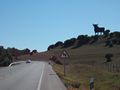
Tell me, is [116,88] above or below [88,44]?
below

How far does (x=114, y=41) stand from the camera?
137 metres

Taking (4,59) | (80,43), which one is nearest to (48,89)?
(4,59)

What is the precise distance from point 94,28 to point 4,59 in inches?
3083

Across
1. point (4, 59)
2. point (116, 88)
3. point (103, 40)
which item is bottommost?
point (116, 88)

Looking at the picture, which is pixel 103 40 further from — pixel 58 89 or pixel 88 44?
pixel 58 89

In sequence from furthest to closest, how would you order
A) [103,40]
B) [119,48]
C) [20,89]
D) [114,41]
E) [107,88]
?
[103,40]
[114,41]
[119,48]
[107,88]
[20,89]

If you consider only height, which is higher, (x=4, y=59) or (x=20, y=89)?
(x=4, y=59)

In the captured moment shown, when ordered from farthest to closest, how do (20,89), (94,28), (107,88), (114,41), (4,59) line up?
(94,28)
(114,41)
(4,59)
(107,88)
(20,89)

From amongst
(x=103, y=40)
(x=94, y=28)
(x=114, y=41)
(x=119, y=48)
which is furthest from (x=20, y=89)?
(x=94, y=28)

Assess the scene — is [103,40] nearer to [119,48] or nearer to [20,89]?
[119,48]

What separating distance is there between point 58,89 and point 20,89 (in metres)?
2.19

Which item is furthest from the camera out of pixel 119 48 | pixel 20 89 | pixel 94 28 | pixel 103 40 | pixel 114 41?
pixel 94 28

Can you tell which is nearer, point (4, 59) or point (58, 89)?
point (58, 89)

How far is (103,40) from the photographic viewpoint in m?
158
